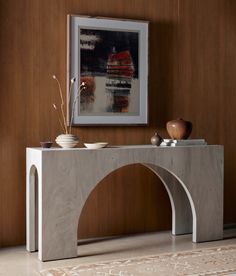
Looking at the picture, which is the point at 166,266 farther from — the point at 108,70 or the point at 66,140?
the point at 108,70

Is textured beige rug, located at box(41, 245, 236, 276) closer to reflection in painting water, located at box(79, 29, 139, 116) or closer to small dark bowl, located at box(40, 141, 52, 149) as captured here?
small dark bowl, located at box(40, 141, 52, 149)

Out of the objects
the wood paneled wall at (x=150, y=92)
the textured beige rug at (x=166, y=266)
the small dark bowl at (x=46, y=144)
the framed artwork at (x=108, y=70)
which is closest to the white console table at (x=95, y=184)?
the small dark bowl at (x=46, y=144)

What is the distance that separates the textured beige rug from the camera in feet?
11.1

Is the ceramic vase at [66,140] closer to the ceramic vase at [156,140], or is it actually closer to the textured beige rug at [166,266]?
the ceramic vase at [156,140]

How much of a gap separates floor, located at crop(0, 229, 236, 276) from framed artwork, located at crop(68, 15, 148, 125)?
3.35 ft

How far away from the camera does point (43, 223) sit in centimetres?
367

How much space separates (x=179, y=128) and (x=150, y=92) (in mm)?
517

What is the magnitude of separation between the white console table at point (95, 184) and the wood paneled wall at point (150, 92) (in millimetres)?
184

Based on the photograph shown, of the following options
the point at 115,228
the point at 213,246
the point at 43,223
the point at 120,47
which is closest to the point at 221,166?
the point at 213,246

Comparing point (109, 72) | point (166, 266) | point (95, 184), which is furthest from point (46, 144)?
point (166, 266)

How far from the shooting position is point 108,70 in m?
4.32

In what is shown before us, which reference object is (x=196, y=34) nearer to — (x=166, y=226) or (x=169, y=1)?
(x=169, y=1)

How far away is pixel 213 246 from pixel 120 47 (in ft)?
6.14

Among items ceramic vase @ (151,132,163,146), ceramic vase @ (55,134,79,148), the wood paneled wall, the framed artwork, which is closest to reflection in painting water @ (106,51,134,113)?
the framed artwork
